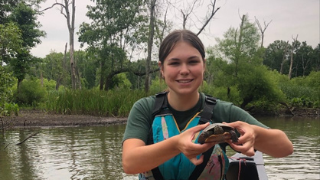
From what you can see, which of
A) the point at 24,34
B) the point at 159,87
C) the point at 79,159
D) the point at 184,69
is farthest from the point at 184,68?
the point at 24,34

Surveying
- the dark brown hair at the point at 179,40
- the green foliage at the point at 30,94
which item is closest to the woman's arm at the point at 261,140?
the dark brown hair at the point at 179,40

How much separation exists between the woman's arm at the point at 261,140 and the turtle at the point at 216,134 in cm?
4

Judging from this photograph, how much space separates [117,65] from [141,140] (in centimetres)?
2412

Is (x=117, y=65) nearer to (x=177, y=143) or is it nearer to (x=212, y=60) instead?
(x=212, y=60)

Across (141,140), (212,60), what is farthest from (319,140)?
(212,60)

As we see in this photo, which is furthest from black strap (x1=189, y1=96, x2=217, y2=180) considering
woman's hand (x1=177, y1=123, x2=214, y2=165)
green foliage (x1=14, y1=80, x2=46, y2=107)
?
green foliage (x1=14, y1=80, x2=46, y2=107)

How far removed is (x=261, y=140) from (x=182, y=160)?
38 centimetres

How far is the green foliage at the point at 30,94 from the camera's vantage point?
19875 mm

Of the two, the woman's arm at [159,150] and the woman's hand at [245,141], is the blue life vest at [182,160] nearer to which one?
the woman's arm at [159,150]

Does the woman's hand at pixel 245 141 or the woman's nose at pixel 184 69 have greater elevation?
the woman's nose at pixel 184 69

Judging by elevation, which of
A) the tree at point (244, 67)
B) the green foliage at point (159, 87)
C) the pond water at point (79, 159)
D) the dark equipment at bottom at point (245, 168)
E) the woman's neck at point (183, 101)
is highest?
the tree at point (244, 67)

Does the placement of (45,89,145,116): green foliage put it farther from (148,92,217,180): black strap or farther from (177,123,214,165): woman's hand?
(177,123,214,165): woman's hand

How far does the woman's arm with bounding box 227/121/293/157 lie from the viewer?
1.20 metres

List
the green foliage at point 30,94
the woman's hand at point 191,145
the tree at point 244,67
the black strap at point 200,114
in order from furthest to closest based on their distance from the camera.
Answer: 1. the tree at point 244,67
2. the green foliage at point 30,94
3. the black strap at point 200,114
4. the woman's hand at point 191,145
